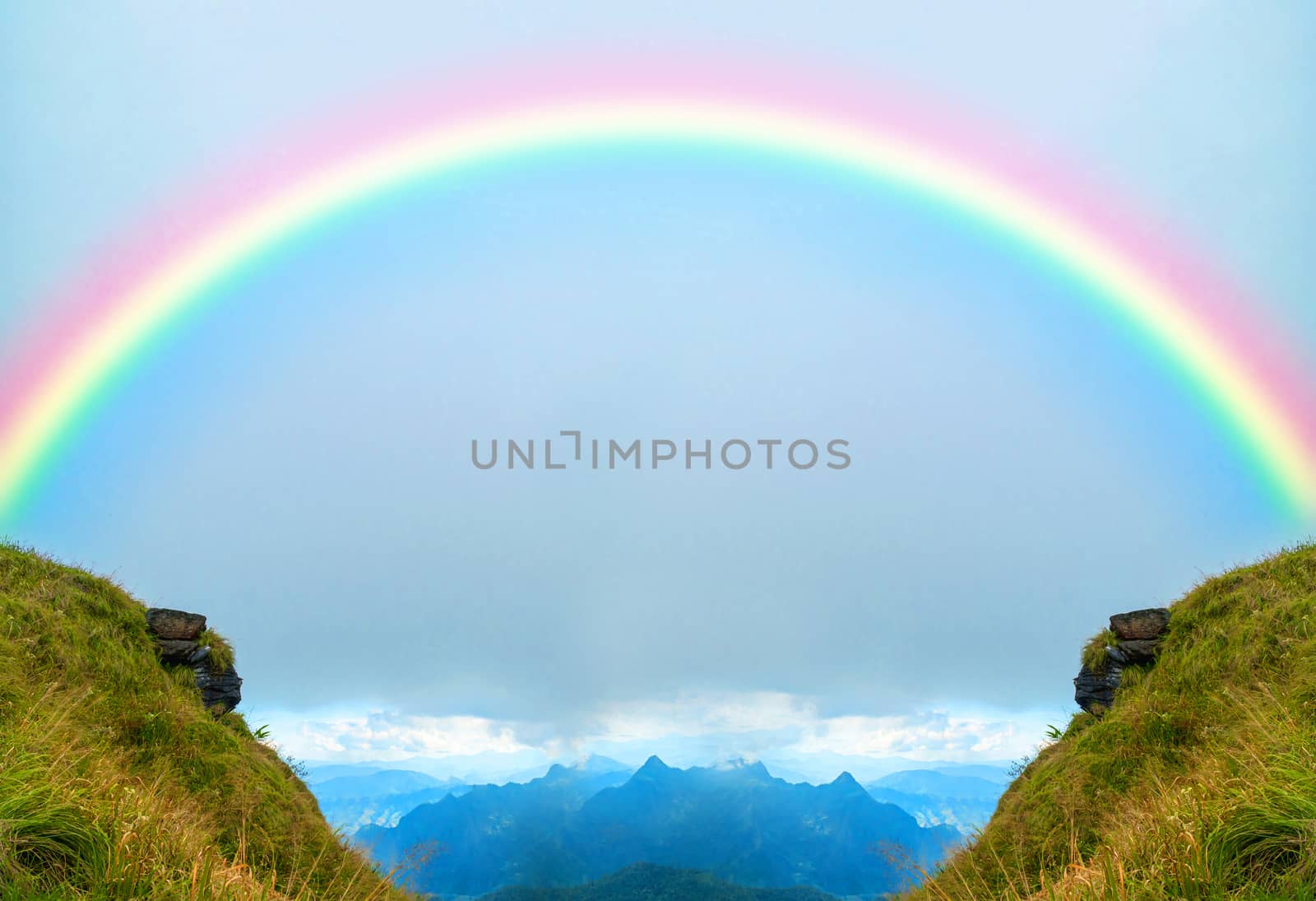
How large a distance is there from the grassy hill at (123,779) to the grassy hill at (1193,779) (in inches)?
374

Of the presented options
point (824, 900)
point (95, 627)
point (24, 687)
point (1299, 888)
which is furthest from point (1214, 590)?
point (824, 900)

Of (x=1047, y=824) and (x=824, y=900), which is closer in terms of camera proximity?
(x=1047, y=824)

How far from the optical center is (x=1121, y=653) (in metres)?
19.7

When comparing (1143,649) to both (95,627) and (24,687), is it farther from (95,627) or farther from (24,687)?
(95,627)

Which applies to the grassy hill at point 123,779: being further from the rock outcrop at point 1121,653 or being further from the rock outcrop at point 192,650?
the rock outcrop at point 1121,653

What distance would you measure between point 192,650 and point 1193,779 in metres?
21.7

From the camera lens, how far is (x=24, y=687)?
13.0m

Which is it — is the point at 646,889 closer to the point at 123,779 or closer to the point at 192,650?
the point at 192,650

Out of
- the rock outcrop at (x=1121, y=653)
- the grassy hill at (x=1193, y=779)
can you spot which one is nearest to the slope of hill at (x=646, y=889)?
the rock outcrop at (x=1121, y=653)

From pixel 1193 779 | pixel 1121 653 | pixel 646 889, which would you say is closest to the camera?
pixel 1193 779

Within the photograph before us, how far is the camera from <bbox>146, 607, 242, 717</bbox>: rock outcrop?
19.7 m

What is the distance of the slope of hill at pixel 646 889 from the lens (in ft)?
315

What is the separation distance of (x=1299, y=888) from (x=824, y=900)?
326 feet

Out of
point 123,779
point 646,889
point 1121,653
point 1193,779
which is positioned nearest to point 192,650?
point 123,779
